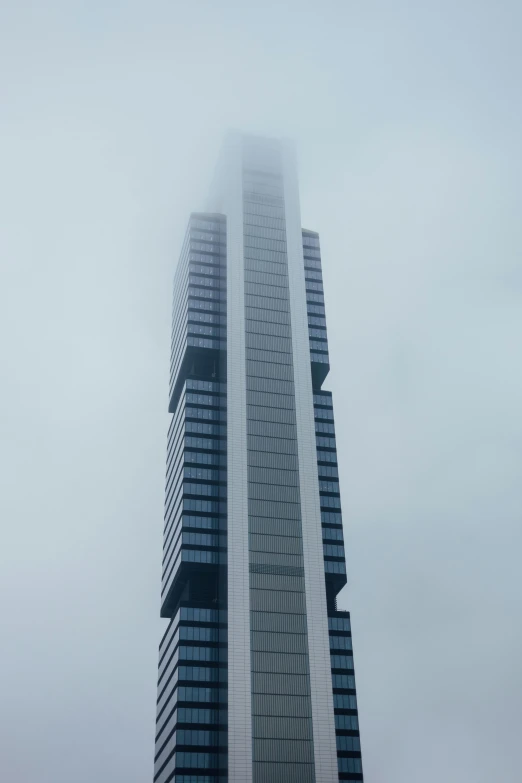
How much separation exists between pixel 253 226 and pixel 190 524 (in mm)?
70544

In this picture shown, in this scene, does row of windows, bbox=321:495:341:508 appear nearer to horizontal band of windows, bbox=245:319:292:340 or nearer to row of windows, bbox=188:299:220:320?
horizontal band of windows, bbox=245:319:292:340

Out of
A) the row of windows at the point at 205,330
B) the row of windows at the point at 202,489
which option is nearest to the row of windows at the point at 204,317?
the row of windows at the point at 205,330

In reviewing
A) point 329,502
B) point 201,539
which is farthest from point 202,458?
point 329,502

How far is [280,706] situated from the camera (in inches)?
5108

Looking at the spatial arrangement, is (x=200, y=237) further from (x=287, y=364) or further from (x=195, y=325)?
(x=287, y=364)

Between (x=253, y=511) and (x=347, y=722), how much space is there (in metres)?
39.2

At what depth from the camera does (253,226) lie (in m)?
182

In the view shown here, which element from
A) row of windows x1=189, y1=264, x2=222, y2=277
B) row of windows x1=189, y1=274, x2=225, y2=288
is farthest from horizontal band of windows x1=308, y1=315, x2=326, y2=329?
row of windows x1=189, y1=264, x2=222, y2=277

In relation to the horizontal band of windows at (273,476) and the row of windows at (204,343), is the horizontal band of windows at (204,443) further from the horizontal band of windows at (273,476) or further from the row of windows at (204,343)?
the row of windows at (204,343)

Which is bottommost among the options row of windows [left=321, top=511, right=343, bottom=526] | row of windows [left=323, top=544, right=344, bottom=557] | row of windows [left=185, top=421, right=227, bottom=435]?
row of windows [left=323, top=544, right=344, bottom=557]

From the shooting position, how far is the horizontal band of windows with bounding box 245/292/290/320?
6723 inches

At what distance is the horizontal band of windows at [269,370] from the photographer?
534 feet

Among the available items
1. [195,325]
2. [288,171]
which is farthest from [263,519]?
[288,171]

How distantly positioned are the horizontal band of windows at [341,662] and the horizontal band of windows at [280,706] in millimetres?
10392
